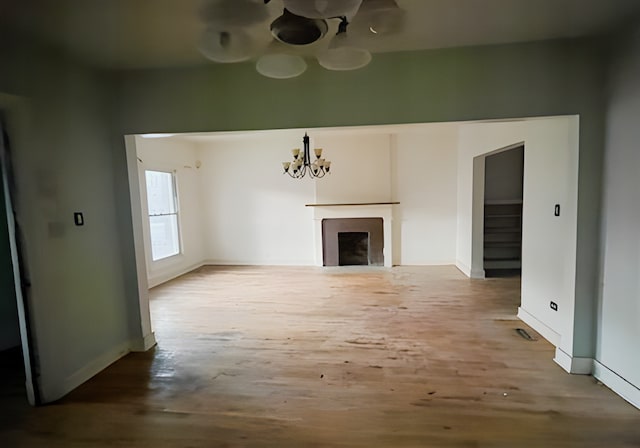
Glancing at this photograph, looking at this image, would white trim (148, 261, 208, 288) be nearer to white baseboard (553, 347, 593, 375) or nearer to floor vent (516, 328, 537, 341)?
floor vent (516, 328, 537, 341)

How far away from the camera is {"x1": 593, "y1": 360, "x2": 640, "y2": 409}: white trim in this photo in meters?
2.20

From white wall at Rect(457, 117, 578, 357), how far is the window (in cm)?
529

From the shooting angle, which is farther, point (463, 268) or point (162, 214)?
point (162, 214)

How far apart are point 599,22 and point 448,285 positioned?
3.61 metres

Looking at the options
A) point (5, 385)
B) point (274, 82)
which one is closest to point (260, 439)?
point (5, 385)

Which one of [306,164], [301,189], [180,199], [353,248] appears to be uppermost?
[306,164]

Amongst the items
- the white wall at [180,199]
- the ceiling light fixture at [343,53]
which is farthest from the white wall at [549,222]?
the white wall at [180,199]

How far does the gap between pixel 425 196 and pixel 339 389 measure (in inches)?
182

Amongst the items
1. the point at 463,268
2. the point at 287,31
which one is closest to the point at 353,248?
the point at 463,268

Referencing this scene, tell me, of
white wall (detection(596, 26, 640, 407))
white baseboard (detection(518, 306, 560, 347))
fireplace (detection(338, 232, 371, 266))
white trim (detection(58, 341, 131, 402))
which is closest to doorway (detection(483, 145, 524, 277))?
fireplace (detection(338, 232, 371, 266))

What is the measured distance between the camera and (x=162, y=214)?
6.00m

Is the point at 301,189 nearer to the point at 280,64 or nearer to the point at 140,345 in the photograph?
the point at 140,345

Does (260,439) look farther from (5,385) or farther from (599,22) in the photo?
(599,22)

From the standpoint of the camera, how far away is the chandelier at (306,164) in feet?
16.7
